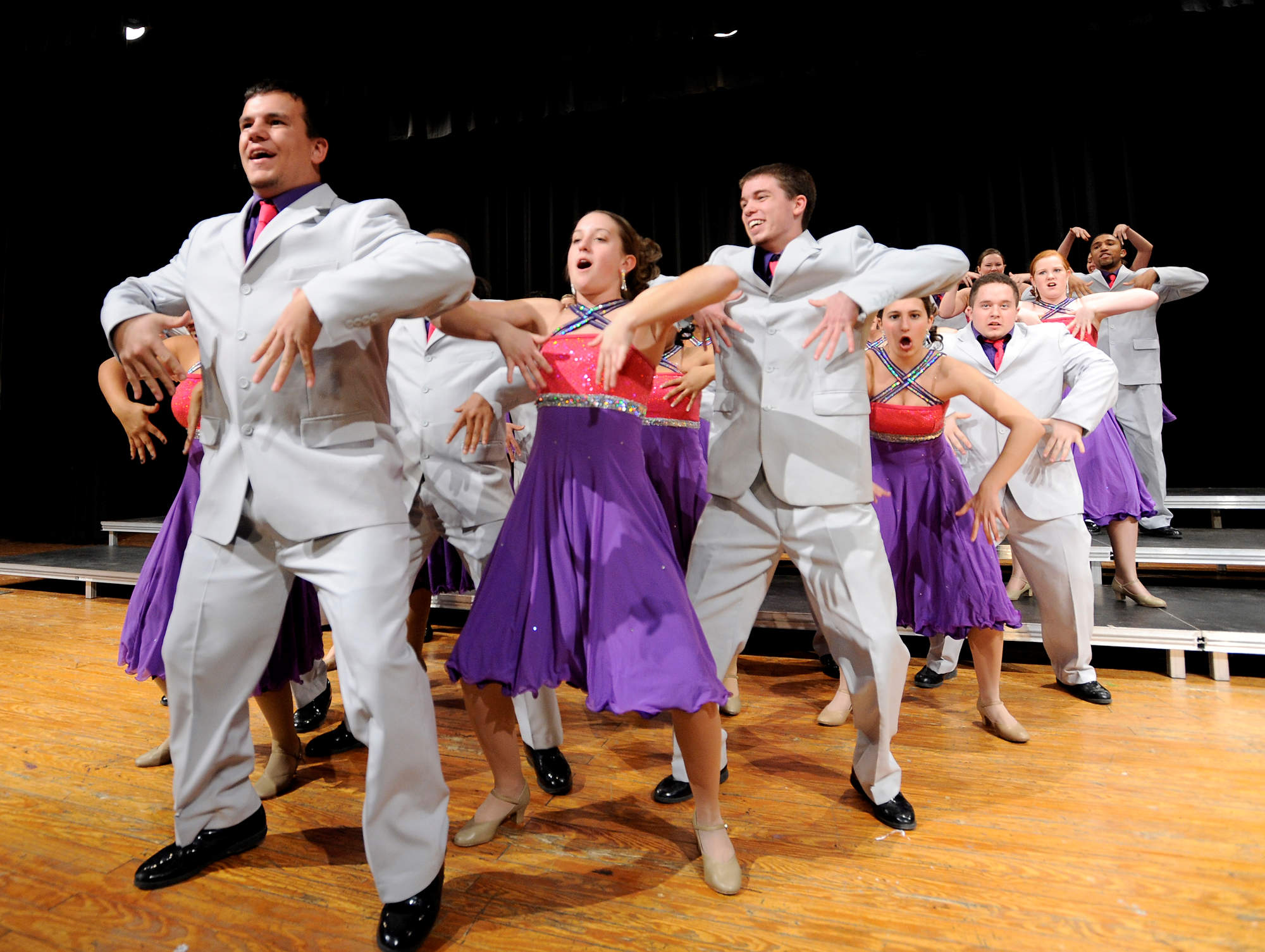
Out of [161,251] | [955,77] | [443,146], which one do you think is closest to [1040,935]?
[955,77]

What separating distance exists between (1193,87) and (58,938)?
24.9 ft

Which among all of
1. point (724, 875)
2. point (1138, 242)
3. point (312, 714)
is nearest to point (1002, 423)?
point (724, 875)

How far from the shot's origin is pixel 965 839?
1.90 meters

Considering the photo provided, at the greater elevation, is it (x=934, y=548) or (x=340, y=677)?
(x=934, y=548)

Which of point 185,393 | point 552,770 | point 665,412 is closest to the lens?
point 552,770

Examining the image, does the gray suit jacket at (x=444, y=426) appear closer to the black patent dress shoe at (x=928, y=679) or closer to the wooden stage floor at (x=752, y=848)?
the wooden stage floor at (x=752, y=848)

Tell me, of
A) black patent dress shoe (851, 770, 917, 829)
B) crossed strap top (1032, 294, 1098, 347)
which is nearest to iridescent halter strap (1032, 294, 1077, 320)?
crossed strap top (1032, 294, 1098, 347)

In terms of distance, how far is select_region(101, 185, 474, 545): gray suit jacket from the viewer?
155 cm

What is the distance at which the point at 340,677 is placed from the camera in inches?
60.7

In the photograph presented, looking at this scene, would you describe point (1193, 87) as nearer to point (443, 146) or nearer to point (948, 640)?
point (948, 640)

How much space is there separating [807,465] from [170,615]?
1.86 metres

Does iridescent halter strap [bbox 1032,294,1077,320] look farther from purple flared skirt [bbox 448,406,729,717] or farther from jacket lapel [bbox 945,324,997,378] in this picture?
purple flared skirt [bbox 448,406,729,717]

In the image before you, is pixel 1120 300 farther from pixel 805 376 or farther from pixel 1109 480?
pixel 805 376

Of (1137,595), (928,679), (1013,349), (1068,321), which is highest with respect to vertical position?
(1068,321)
